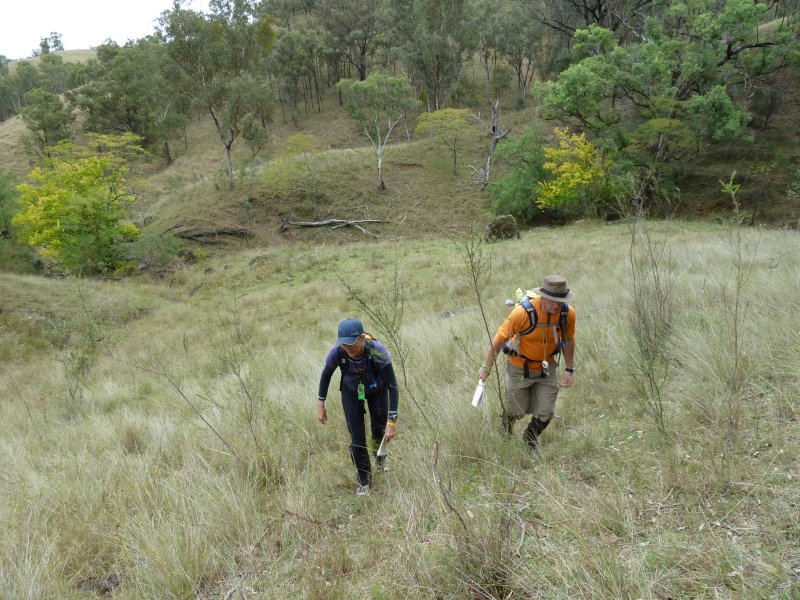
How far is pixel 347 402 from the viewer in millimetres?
3756

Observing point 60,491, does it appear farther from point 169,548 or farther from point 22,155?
point 22,155

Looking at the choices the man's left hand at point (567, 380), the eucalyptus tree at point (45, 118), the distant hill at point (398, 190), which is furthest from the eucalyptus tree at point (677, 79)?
the eucalyptus tree at point (45, 118)

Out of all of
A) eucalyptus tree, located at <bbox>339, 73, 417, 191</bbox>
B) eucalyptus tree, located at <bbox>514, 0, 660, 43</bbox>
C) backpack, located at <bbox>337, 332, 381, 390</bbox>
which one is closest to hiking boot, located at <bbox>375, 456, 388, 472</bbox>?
backpack, located at <bbox>337, 332, 381, 390</bbox>

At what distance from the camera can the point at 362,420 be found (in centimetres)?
376

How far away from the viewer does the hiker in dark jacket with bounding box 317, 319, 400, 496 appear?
11.8 feet

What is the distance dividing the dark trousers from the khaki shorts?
3.33ft

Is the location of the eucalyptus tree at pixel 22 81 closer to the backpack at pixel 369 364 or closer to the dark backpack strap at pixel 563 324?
the backpack at pixel 369 364

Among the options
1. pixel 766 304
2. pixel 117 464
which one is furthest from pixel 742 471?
pixel 117 464

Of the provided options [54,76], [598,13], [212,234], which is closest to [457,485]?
[212,234]

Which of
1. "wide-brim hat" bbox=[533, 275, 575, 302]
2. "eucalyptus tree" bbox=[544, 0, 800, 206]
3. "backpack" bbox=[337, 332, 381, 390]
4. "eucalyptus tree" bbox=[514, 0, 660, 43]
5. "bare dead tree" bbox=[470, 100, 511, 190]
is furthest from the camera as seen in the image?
"bare dead tree" bbox=[470, 100, 511, 190]

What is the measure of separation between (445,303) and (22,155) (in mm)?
50778

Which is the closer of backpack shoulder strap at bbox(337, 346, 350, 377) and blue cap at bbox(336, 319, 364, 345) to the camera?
blue cap at bbox(336, 319, 364, 345)

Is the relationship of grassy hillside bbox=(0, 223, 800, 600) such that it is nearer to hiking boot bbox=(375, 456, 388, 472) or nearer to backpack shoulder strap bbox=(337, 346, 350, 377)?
hiking boot bbox=(375, 456, 388, 472)

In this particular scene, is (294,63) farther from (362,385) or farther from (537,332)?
(537,332)
